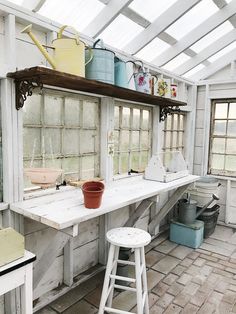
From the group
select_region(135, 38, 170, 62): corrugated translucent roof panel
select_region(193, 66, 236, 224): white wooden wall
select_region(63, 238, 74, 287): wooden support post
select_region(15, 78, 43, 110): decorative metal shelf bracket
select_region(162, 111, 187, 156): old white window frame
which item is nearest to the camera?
select_region(15, 78, 43, 110): decorative metal shelf bracket

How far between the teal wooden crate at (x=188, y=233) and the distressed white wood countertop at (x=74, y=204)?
98cm

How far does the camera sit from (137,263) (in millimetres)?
1818

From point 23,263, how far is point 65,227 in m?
0.28

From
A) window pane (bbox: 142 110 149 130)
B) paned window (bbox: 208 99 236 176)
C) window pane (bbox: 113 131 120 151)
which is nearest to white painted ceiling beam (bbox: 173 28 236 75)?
window pane (bbox: 142 110 149 130)

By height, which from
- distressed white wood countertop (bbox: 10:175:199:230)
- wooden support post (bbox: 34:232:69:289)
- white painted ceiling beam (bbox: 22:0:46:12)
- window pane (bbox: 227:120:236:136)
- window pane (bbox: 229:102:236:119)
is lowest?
wooden support post (bbox: 34:232:69:289)

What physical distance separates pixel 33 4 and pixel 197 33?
174 centimetres

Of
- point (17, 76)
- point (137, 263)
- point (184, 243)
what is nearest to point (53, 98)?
point (17, 76)

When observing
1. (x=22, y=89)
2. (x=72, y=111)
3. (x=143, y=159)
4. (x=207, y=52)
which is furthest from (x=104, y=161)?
(x=207, y=52)

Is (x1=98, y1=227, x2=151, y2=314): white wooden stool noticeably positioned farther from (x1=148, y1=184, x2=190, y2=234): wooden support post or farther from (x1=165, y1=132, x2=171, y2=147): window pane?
(x1=165, y1=132, x2=171, y2=147): window pane

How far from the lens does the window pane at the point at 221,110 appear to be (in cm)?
395

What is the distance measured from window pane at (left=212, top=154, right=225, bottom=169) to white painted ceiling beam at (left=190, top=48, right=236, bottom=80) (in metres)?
1.24

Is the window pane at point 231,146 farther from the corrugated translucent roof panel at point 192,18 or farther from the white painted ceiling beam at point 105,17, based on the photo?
the white painted ceiling beam at point 105,17

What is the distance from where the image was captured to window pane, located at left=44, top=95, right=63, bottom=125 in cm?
202

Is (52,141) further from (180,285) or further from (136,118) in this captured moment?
(180,285)
